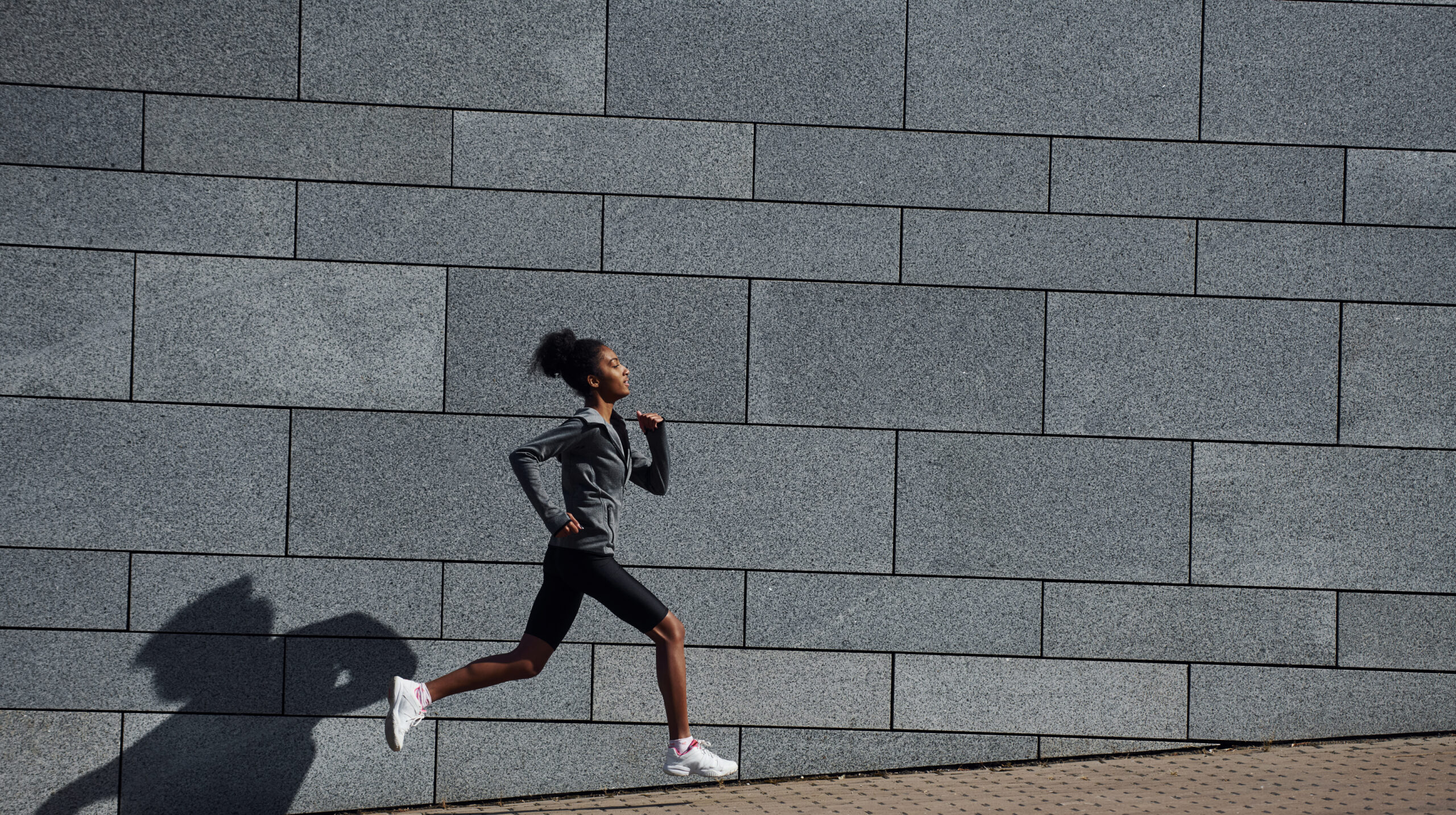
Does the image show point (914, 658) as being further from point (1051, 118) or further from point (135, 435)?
point (135, 435)

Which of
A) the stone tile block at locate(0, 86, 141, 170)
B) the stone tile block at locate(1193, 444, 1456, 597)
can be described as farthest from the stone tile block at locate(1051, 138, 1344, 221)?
the stone tile block at locate(0, 86, 141, 170)

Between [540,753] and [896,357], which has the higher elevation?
[896,357]

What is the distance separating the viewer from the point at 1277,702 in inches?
212

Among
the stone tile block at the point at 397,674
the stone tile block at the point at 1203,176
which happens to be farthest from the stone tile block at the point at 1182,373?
the stone tile block at the point at 397,674

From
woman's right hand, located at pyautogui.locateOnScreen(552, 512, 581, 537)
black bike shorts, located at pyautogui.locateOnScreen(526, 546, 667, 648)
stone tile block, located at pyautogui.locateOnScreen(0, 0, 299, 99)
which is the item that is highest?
stone tile block, located at pyautogui.locateOnScreen(0, 0, 299, 99)

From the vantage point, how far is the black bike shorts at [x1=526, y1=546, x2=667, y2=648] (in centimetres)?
447

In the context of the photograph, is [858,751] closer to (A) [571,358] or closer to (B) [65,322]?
(A) [571,358]

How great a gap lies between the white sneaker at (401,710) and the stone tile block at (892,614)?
164 centimetres

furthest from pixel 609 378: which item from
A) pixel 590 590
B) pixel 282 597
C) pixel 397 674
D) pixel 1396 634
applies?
pixel 1396 634

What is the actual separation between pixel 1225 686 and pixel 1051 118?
3043 millimetres

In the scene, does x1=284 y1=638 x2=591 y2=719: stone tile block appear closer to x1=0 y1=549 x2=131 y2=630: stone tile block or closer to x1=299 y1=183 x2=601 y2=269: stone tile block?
x1=0 y1=549 x2=131 y2=630: stone tile block

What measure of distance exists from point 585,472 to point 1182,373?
3.13m

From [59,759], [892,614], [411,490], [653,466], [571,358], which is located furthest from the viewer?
[892,614]

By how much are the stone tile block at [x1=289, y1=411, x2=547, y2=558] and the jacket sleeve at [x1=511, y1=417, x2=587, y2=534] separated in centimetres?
85
